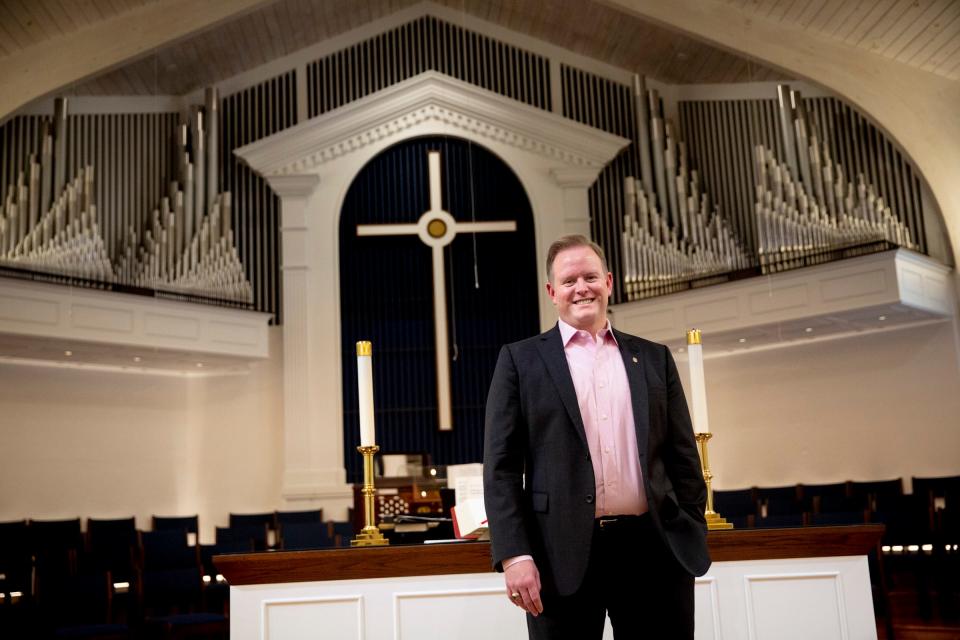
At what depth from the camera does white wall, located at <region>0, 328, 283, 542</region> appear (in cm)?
977

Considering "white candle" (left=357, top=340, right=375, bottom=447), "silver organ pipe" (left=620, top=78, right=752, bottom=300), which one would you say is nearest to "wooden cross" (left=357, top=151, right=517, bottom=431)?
"silver organ pipe" (left=620, top=78, right=752, bottom=300)

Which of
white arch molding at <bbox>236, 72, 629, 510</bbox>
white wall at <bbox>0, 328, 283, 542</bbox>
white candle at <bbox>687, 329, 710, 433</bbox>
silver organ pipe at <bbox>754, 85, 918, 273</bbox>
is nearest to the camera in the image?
white candle at <bbox>687, 329, 710, 433</bbox>

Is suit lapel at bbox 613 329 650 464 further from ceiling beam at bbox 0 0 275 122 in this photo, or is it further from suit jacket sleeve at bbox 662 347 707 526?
ceiling beam at bbox 0 0 275 122

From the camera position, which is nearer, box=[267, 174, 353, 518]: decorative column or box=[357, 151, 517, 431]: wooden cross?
box=[267, 174, 353, 518]: decorative column

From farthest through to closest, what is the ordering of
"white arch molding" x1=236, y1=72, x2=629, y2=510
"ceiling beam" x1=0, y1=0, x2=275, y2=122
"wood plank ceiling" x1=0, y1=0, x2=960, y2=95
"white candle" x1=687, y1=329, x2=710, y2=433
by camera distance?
"white arch molding" x1=236, y1=72, x2=629, y2=510 → "wood plank ceiling" x1=0, y1=0, x2=960, y2=95 → "ceiling beam" x1=0, y1=0, x2=275, y2=122 → "white candle" x1=687, y1=329, x2=710, y2=433

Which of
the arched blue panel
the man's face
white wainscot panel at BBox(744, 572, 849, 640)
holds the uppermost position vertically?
the arched blue panel

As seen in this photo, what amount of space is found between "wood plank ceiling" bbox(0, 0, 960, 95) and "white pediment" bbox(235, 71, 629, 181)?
3.26 ft

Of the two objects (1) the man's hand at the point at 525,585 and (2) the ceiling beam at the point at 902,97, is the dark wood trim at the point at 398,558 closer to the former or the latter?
(1) the man's hand at the point at 525,585

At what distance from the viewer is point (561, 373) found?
2398mm

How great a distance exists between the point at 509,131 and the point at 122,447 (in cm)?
552

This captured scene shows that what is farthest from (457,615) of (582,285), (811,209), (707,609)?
(811,209)

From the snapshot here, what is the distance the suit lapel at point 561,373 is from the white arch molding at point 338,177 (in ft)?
27.2

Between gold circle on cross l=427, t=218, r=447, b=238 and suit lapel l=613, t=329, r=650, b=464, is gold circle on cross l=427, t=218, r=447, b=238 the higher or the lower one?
the higher one

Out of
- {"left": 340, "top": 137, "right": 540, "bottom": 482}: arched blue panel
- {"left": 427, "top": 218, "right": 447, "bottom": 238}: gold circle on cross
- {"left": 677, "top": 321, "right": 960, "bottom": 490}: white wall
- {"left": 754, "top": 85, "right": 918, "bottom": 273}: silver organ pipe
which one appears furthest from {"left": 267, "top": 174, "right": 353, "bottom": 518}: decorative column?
{"left": 754, "top": 85, "right": 918, "bottom": 273}: silver organ pipe
